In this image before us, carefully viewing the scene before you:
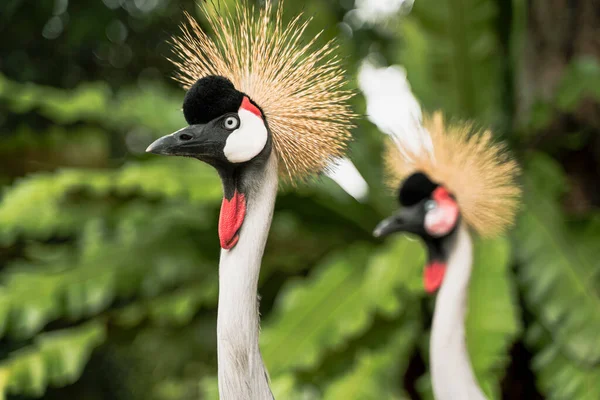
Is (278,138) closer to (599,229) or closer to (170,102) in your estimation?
(599,229)

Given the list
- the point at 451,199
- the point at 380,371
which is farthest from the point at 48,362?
the point at 451,199

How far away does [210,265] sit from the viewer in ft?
7.11

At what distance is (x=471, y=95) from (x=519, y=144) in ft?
0.99

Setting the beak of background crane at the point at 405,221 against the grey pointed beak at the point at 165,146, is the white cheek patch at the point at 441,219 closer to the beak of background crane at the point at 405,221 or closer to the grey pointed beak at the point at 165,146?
the beak of background crane at the point at 405,221

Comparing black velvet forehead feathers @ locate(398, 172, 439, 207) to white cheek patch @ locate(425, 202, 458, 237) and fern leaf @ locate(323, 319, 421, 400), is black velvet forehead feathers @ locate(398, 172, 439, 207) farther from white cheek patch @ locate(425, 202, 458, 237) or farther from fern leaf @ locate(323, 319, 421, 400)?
fern leaf @ locate(323, 319, 421, 400)

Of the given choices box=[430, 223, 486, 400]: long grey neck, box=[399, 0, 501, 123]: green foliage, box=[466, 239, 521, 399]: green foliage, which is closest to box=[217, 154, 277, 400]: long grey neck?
box=[430, 223, 486, 400]: long grey neck

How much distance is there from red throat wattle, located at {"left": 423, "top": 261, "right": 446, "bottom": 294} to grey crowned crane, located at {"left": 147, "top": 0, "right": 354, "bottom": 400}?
589mm

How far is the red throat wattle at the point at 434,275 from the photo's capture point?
1226 millimetres

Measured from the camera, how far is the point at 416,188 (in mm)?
1208

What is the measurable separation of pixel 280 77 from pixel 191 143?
0.45 feet

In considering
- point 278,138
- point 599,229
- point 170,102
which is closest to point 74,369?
point 170,102

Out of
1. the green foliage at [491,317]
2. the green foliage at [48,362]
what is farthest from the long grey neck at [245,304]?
the green foliage at [48,362]

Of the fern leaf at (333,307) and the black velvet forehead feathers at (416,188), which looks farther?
the fern leaf at (333,307)

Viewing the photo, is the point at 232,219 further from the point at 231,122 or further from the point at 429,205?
the point at 429,205
